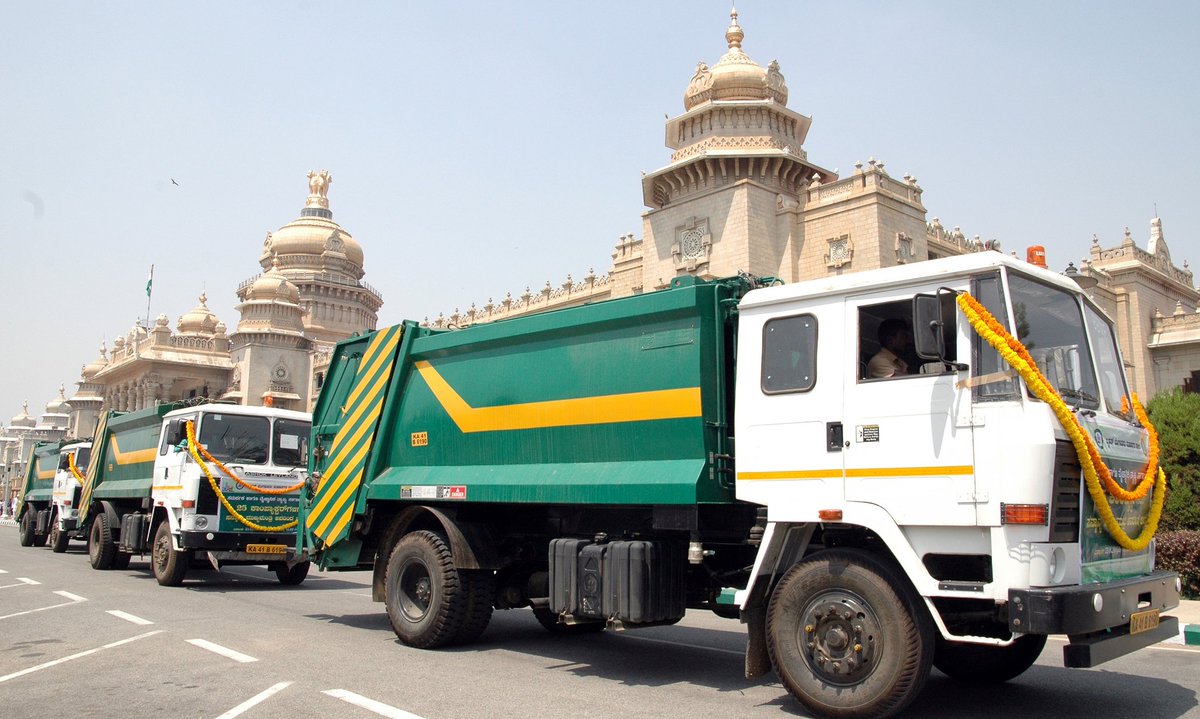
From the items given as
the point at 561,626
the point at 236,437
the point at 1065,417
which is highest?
the point at 236,437

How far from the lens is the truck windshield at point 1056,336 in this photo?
549 centimetres

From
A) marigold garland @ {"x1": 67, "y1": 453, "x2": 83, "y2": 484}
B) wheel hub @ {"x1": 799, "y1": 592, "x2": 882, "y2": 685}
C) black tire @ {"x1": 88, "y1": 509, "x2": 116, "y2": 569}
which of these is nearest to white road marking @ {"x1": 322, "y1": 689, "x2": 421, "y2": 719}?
wheel hub @ {"x1": 799, "y1": 592, "x2": 882, "y2": 685}

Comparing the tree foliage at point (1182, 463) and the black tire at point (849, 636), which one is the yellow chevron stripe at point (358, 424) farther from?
the tree foliage at point (1182, 463)

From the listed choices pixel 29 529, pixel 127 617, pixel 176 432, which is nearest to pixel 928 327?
pixel 127 617

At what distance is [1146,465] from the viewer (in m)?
5.99

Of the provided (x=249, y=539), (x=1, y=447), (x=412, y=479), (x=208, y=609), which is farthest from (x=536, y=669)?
(x=1, y=447)

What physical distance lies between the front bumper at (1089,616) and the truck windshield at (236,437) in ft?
38.1

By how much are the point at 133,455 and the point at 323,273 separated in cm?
7690

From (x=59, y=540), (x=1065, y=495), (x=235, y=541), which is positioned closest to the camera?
(x=1065, y=495)

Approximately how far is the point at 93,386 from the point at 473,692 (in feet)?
371

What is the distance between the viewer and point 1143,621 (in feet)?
18.1

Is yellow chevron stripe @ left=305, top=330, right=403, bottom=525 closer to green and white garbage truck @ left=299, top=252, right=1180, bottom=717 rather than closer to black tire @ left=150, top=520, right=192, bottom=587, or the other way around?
green and white garbage truck @ left=299, top=252, right=1180, bottom=717

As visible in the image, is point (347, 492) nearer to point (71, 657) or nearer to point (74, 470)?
point (71, 657)

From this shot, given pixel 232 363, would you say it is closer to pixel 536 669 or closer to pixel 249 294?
pixel 249 294
